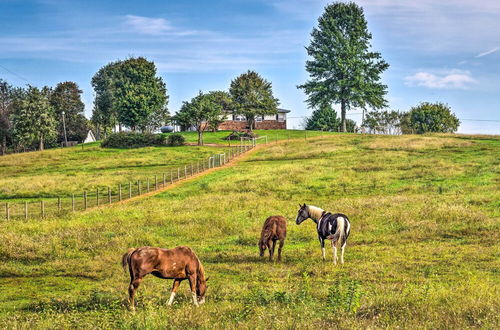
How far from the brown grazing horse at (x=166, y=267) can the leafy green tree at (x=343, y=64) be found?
3818 inches

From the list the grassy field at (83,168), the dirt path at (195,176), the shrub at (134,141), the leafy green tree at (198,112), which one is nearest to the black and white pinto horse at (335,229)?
the dirt path at (195,176)

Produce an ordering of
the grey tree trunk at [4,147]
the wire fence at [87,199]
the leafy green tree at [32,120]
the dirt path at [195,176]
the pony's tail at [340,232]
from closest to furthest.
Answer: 1. the pony's tail at [340,232]
2. the wire fence at [87,199]
3. the dirt path at [195,176]
4. the leafy green tree at [32,120]
5. the grey tree trunk at [4,147]

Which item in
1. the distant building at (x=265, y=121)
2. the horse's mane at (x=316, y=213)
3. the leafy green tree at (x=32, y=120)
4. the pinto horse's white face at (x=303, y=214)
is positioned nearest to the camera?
the horse's mane at (x=316, y=213)

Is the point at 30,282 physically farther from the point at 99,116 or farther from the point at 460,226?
the point at 99,116

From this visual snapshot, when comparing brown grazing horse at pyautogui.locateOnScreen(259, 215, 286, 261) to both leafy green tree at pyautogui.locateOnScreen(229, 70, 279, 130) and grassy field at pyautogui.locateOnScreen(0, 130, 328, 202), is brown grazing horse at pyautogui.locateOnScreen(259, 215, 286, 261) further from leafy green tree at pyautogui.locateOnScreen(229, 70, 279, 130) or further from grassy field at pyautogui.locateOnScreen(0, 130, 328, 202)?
leafy green tree at pyautogui.locateOnScreen(229, 70, 279, 130)

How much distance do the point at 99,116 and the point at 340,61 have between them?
6738 cm

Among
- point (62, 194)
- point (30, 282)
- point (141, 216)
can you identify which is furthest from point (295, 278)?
point (62, 194)

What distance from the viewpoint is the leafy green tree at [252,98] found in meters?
117

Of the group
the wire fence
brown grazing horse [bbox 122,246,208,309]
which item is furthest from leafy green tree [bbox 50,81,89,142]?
brown grazing horse [bbox 122,246,208,309]

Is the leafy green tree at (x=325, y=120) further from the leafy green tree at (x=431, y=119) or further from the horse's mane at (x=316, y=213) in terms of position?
the horse's mane at (x=316, y=213)

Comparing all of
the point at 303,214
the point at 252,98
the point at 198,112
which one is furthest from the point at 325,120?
the point at 303,214

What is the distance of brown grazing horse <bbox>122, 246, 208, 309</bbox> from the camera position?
1388 centimetres

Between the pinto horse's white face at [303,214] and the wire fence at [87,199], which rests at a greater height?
the pinto horse's white face at [303,214]

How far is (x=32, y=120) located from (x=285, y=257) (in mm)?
105751
